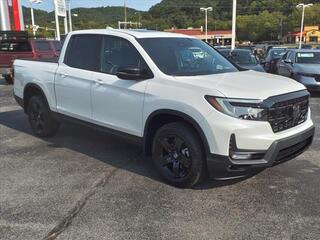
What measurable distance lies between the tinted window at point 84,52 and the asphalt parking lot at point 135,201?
1.39 meters

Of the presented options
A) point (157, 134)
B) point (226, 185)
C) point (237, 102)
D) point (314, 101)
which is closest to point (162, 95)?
point (157, 134)

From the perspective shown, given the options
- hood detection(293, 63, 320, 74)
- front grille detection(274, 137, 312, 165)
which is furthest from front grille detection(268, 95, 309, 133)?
hood detection(293, 63, 320, 74)

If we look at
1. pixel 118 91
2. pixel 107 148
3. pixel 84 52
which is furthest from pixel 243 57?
pixel 118 91

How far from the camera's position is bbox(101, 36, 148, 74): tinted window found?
5.49 meters

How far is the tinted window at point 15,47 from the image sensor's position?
16.6 m

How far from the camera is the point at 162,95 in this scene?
4.98 m

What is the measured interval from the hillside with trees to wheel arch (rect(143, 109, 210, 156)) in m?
89.0

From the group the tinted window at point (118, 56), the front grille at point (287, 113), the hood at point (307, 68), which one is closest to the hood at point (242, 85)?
the front grille at point (287, 113)

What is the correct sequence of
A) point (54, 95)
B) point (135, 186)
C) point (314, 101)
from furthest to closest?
point (314, 101)
point (54, 95)
point (135, 186)

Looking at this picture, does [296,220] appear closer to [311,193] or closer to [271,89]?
[311,193]

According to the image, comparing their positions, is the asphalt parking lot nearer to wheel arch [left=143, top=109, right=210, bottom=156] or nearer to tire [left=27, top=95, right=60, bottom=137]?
→ wheel arch [left=143, top=109, right=210, bottom=156]

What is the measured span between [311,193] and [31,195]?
3.24m

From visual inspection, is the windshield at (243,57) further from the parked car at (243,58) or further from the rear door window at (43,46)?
the rear door window at (43,46)

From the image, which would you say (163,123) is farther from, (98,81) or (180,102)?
(98,81)
